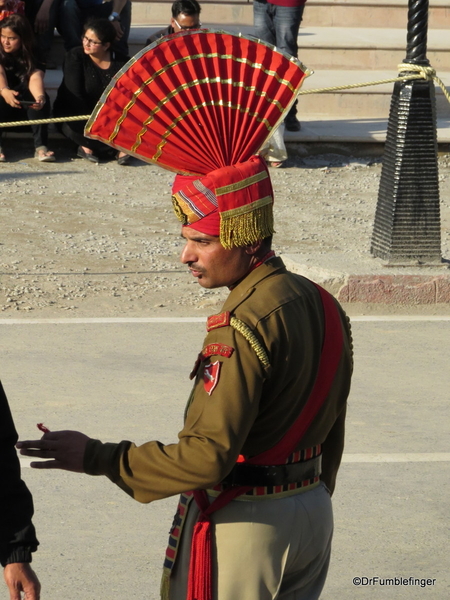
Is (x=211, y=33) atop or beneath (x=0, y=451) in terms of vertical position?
atop

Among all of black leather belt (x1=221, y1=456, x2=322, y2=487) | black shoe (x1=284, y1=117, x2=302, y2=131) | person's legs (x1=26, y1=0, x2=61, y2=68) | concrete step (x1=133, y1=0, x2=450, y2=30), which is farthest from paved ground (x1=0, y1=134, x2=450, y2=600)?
concrete step (x1=133, y1=0, x2=450, y2=30)

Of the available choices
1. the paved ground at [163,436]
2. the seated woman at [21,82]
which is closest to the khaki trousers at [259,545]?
the paved ground at [163,436]

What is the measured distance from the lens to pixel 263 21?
37.9 feet

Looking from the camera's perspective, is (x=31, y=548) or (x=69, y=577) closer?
(x=31, y=548)

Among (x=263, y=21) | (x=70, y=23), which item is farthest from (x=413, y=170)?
(x=70, y=23)

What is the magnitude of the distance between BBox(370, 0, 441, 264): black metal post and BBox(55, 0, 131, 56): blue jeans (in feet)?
17.7

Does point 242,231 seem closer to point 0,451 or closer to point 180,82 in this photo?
point 180,82

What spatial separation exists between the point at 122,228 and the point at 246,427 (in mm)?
7276

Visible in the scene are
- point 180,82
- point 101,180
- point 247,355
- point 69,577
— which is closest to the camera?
point 247,355

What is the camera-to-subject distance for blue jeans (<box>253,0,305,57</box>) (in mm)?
11289

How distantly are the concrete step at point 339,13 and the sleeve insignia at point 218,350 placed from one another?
1360cm

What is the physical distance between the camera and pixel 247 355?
2.48 meters

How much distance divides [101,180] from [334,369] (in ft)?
28.2

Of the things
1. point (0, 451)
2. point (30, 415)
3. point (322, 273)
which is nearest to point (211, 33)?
point (0, 451)
